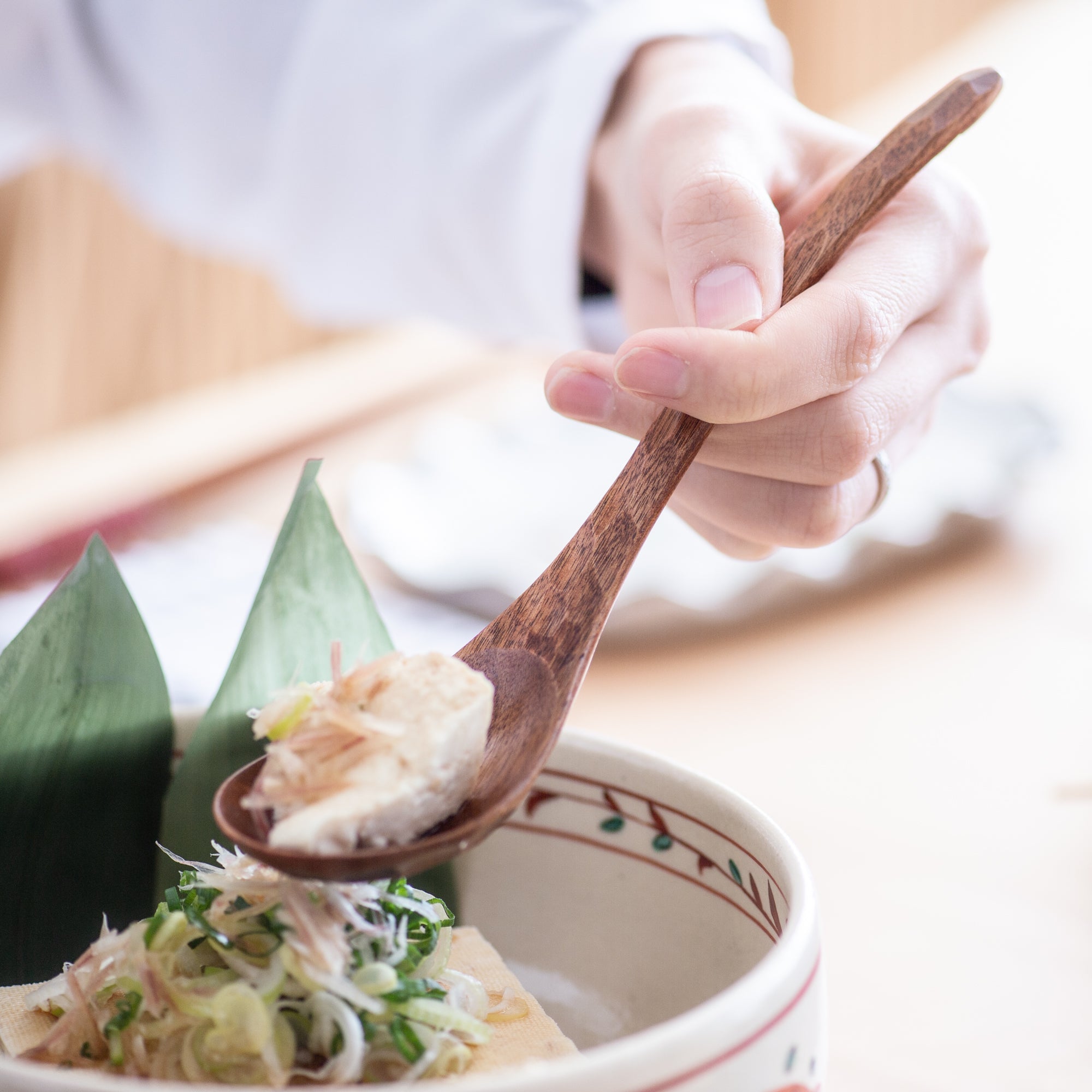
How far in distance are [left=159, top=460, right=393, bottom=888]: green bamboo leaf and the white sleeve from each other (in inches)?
17.8

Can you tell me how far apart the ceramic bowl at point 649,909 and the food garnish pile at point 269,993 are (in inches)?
2.7

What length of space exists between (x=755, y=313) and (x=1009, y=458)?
Result: 996mm

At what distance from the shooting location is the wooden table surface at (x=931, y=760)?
25.8 inches

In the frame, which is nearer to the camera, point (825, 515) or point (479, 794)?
point (479, 794)

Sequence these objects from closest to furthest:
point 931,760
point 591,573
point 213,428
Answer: point 591,573
point 931,760
point 213,428

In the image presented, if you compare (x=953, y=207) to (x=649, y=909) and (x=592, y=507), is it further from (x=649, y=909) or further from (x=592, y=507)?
(x=592, y=507)

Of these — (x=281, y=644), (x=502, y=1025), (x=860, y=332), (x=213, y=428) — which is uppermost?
(x=860, y=332)

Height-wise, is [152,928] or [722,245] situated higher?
[722,245]

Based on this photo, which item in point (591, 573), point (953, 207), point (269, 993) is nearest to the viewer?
point (269, 993)

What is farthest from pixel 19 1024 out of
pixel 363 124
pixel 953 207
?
pixel 363 124

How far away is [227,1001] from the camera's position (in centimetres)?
45

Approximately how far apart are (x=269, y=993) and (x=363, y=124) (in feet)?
3.30

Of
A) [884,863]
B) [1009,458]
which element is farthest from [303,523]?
[1009,458]

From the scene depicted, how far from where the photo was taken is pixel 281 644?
63 centimetres
